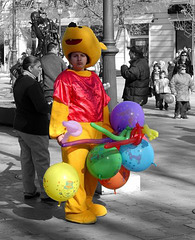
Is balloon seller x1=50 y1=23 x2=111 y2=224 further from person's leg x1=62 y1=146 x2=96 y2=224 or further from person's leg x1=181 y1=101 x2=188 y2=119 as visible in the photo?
person's leg x1=181 y1=101 x2=188 y2=119

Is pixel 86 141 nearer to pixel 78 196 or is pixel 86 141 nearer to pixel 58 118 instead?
pixel 58 118

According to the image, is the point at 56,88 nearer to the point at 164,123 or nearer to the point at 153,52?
the point at 164,123

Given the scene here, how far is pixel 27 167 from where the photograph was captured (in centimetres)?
694

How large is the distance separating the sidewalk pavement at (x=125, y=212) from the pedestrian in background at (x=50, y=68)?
1.77 m

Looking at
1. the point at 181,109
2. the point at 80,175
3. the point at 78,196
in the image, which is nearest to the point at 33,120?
the point at 80,175

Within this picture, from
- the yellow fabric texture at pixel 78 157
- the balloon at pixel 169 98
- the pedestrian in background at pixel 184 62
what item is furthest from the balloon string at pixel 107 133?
the pedestrian in background at pixel 184 62

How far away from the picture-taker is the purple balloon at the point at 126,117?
5941 mm

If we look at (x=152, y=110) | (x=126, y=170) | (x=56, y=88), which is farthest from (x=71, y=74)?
(x=152, y=110)

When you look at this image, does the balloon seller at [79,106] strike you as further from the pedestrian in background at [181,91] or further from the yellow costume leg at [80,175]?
the pedestrian in background at [181,91]

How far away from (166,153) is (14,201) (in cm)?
424

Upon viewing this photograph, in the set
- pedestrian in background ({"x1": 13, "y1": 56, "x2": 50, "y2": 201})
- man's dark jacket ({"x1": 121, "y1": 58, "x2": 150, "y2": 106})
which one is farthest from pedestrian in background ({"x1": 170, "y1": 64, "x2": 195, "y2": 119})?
pedestrian in background ({"x1": 13, "y1": 56, "x2": 50, "y2": 201})

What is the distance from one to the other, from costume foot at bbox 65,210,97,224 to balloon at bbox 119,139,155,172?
2.04 ft

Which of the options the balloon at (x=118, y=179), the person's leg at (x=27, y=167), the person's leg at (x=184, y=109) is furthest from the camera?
the person's leg at (x=184, y=109)

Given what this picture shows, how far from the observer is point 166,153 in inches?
416
